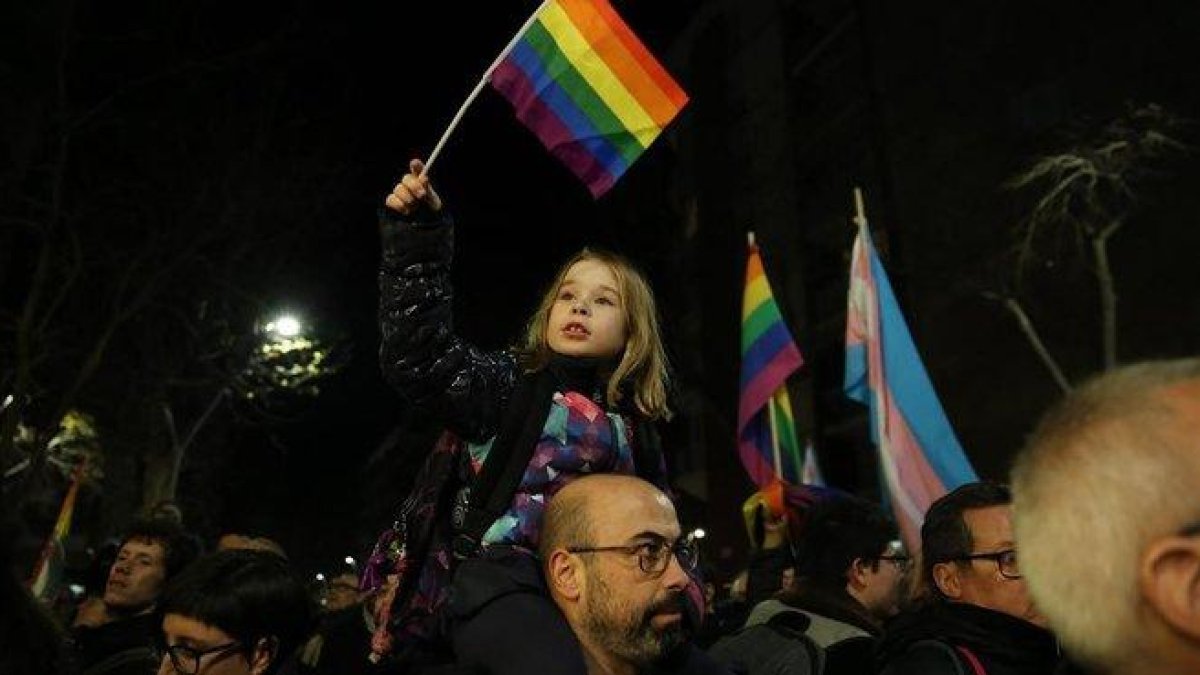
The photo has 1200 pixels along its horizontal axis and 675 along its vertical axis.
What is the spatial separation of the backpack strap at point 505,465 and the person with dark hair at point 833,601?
1.29 metres

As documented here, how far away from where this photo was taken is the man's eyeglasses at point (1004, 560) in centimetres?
325

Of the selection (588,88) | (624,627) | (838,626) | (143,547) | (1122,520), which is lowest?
(838,626)

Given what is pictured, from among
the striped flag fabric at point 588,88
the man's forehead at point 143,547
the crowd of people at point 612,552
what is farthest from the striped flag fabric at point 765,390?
the man's forehead at point 143,547

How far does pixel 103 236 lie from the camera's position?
15.9 metres

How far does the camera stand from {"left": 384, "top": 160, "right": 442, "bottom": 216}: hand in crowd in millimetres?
3000

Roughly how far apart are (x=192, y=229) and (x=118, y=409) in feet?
19.2

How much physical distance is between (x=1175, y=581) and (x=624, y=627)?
4.74 feet

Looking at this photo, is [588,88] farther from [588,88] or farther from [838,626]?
[838,626]

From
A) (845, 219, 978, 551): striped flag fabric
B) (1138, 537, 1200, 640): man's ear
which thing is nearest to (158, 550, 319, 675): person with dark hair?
(1138, 537, 1200, 640): man's ear

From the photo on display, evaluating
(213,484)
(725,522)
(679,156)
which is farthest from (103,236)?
(679,156)

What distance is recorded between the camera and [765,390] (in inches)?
327

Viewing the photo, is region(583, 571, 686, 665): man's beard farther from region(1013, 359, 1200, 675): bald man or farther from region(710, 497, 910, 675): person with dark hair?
region(1013, 359, 1200, 675): bald man

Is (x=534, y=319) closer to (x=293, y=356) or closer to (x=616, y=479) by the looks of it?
(x=616, y=479)

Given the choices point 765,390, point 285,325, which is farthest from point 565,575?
point 285,325
